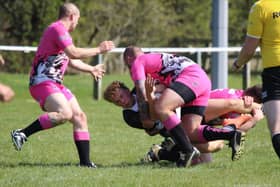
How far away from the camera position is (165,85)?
877 centimetres

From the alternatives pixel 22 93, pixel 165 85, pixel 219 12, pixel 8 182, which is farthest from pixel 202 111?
pixel 22 93

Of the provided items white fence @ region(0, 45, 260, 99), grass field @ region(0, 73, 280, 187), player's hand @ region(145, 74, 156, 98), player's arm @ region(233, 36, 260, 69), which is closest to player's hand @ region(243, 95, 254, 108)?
grass field @ region(0, 73, 280, 187)

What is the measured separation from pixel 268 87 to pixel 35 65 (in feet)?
9.60

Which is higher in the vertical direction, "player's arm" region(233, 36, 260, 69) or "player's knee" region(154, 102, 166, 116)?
"player's arm" region(233, 36, 260, 69)

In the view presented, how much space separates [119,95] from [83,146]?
0.69 meters

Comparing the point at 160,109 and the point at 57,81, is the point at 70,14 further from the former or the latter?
the point at 160,109

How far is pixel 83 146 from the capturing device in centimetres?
873

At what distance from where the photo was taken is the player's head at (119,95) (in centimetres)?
869

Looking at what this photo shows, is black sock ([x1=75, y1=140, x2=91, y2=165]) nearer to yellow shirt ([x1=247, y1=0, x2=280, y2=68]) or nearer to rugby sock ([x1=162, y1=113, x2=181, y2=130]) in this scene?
rugby sock ([x1=162, y1=113, x2=181, y2=130])

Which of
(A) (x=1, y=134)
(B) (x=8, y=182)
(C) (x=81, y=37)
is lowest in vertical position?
(C) (x=81, y=37)

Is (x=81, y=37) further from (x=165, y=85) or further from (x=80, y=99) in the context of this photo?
(x=165, y=85)

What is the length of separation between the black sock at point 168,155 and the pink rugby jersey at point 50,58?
1404mm

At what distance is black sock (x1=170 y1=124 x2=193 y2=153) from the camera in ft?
27.0

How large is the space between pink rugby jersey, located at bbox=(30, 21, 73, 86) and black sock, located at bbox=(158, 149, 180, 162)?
1404 millimetres
